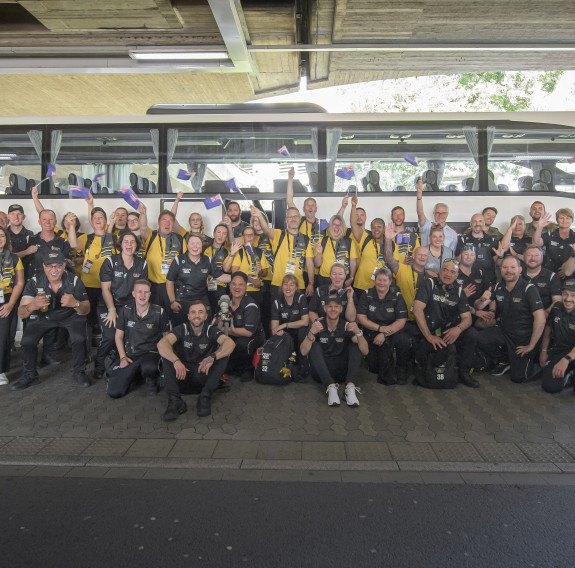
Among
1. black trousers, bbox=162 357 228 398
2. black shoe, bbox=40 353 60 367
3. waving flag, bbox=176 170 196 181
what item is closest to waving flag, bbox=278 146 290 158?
waving flag, bbox=176 170 196 181

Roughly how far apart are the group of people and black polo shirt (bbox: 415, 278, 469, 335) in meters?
0.02

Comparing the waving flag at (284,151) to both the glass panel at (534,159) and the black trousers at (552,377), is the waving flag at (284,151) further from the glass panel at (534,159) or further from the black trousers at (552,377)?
the black trousers at (552,377)

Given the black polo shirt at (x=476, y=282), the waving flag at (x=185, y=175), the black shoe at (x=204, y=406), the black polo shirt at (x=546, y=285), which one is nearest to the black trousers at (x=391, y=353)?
the black polo shirt at (x=476, y=282)

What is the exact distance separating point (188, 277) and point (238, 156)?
255cm

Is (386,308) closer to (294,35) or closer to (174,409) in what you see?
(174,409)

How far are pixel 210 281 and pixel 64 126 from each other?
395 cm

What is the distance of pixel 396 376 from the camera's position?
5977 millimetres

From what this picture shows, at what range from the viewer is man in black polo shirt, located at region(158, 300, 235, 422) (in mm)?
5051

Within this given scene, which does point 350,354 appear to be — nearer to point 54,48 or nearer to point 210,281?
point 210,281

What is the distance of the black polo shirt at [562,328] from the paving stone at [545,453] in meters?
1.82

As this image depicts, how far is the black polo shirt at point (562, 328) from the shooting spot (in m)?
5.66

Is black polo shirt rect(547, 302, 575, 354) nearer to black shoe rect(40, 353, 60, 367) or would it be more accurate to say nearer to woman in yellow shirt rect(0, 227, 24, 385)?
black shoe rect(40, 353, 60, 367)

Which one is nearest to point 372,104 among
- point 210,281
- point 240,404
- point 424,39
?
point 424,39

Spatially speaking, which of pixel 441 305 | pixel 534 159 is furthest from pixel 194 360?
pixel 534 159
